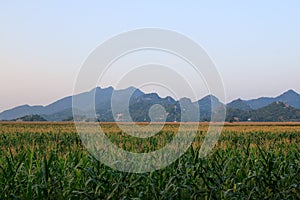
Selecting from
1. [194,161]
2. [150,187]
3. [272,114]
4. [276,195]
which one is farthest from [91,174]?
[272,114]

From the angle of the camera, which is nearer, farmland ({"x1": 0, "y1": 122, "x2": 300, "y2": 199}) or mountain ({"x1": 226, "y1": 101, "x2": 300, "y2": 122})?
farmland ({"x1": 0, "y1": 122, "x2": 300, "y2": 199})

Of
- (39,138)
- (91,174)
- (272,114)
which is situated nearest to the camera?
(91,174)

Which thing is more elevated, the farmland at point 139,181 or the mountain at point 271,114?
the mountain at point 271,114

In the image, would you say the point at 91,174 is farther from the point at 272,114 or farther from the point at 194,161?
the point at 272,114

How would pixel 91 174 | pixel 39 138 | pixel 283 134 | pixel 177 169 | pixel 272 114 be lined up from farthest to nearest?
1. pixel 272 114
2. pixel 283 134
3. pixel 39 138
4. pixel 177 169
5. pixel 91 174

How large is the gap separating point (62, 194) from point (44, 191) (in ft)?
A: 1.05

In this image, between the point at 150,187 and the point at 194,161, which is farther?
the point at 194,161

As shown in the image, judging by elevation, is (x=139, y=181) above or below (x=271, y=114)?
below

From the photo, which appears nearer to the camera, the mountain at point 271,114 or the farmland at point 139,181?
the farmland at point 139,181

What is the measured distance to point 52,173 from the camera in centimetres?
667

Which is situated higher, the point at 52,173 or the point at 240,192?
the point at 52,173

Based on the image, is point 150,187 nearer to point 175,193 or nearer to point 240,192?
point 175,193

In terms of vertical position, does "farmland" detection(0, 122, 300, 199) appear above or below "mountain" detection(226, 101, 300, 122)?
below

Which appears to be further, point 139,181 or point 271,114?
point 271,114
